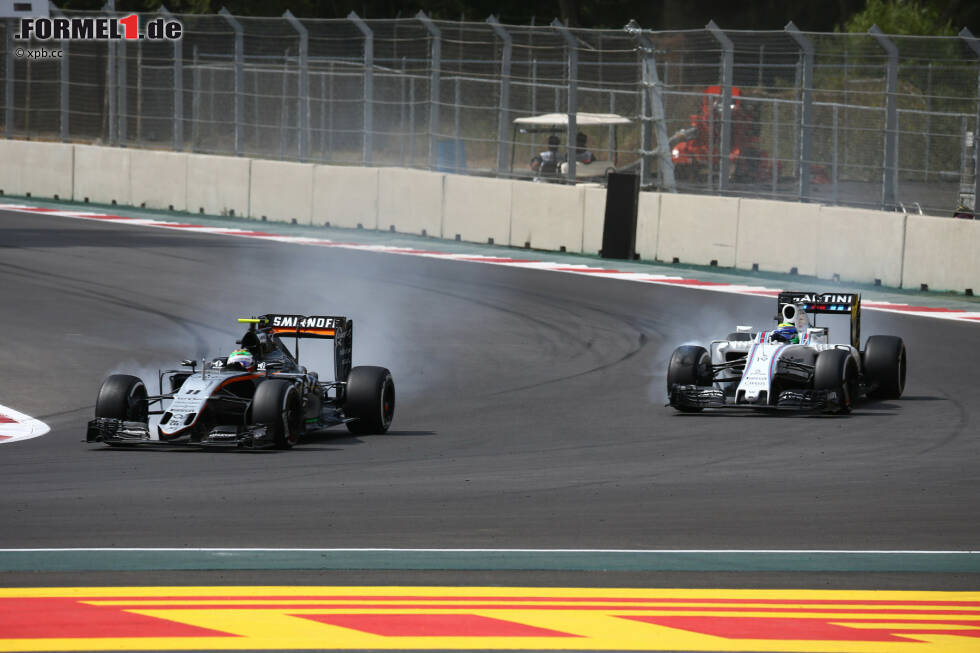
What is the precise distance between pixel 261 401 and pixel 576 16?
168 ft

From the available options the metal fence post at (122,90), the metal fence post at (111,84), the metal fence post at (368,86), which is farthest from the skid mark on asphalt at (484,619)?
the metal fence post at (111,84)

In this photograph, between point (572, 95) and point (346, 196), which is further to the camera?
point (346, 196)

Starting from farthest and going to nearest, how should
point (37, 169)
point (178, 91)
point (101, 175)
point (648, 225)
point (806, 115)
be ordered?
point (37, 169)
point (101, 175)
point (178, 91)
point (648, 225)
point (806, 115)

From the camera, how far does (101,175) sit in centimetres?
3241

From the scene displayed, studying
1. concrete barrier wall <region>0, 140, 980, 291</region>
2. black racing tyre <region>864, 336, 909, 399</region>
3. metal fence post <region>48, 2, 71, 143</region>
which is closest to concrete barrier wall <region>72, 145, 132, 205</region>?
concrete barrier wall <region>0, 140, 980, 291</region>

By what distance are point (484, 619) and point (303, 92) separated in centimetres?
2374

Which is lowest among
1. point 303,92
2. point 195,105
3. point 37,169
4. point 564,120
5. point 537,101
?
point 37,169

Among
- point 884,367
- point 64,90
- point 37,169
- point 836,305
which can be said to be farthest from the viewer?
point 64,90

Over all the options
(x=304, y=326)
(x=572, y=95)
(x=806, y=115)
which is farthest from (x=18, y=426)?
(x=572, y=95)

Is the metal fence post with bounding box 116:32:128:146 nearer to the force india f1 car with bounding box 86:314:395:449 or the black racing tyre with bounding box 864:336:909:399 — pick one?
the force india f1 car with bounding box 86:314:395:449

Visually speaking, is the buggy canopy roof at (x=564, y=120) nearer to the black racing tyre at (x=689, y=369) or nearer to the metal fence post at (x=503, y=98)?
the metal fence post at (x=503, y=98)

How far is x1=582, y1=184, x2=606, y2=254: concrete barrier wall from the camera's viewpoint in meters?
25.6

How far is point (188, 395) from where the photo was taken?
12.0 meters

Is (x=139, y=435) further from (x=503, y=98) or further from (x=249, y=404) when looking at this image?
(x=503, y=98)
